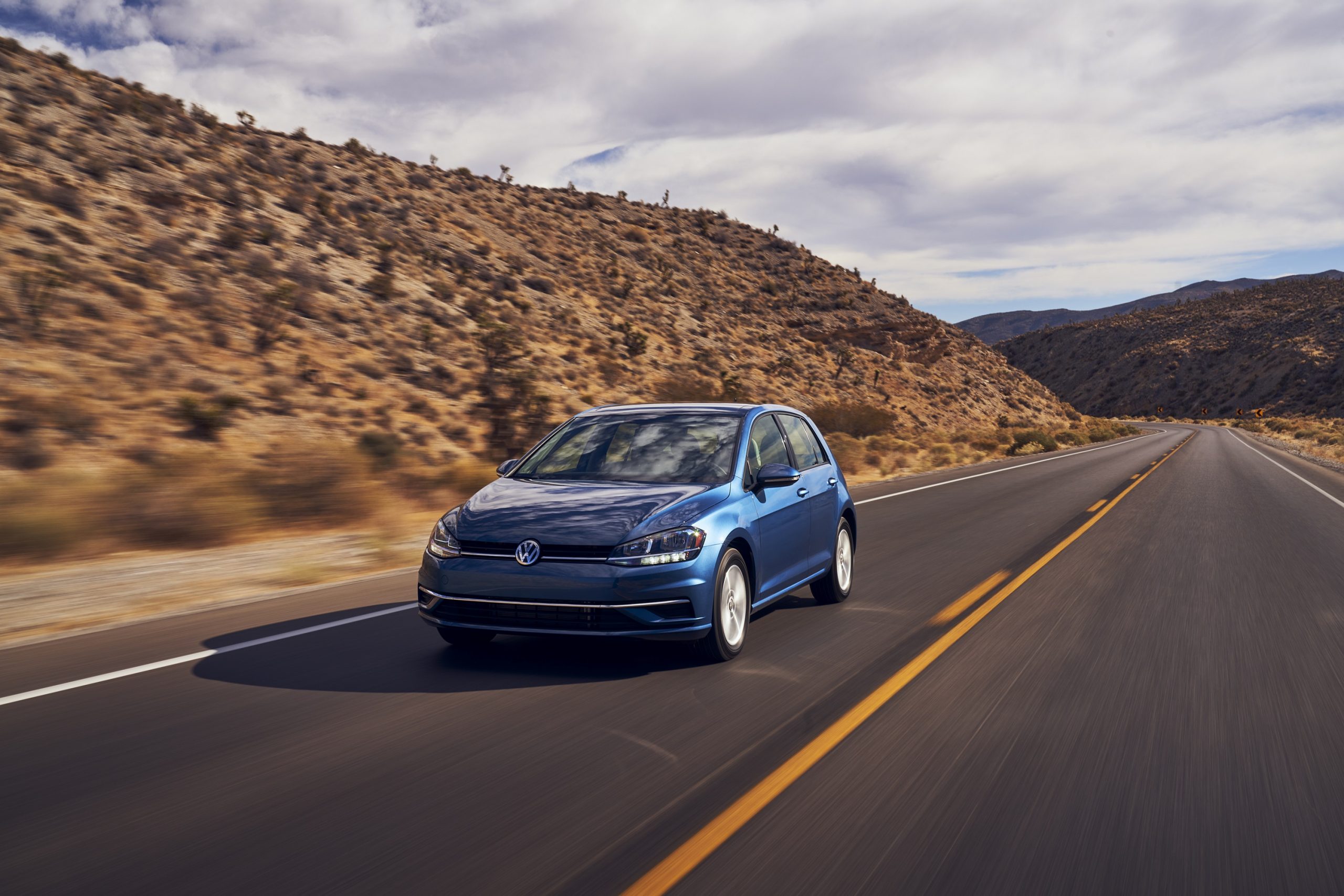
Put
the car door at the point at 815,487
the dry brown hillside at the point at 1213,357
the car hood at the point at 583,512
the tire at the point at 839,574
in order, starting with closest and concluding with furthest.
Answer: the car hood at the point at 583,512 → the car door at the point at 815,487 → the tire at the point at 839,574 → the dry brown hillside at the point at 1213,357

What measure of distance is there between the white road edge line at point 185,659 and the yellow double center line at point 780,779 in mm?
4076

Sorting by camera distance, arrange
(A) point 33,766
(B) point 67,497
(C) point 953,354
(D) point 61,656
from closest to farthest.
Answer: (A) point 33,766, (D) point 61,656, (B) point 67,497, (C) point 953,354

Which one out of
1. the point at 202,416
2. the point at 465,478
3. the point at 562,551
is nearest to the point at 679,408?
the point at 562,551

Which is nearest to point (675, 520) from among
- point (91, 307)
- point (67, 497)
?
point (67, 497)

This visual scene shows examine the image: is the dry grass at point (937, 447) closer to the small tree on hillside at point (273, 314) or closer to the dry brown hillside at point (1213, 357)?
the small tree on hillside at point (273, 314)

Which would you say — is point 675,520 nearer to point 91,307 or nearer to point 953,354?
point 91,307

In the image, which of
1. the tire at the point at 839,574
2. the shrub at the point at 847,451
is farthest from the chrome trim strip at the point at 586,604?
the shrub at the point at 847,451

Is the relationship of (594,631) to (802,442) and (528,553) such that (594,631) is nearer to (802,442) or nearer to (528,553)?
(528,553)

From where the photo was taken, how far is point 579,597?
19.6 feet

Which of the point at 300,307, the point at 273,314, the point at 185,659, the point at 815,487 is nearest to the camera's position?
the point at 185,659

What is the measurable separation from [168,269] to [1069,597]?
22247mm

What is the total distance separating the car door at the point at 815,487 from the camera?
26.9 feet

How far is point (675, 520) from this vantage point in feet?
20.7

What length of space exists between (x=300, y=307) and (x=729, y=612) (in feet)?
76.3
